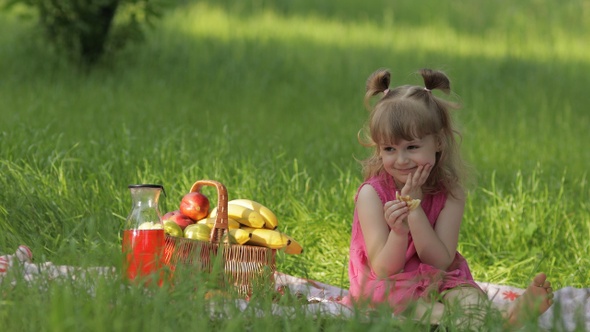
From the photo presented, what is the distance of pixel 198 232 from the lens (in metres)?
4.18

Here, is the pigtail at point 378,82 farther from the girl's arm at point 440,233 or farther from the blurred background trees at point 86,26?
the blurred background trees at point 86,26

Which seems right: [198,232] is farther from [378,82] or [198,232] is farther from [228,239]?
[378,82]

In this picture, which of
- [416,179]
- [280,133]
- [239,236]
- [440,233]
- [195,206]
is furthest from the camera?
[280,133]

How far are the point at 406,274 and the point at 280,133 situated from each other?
4.08m

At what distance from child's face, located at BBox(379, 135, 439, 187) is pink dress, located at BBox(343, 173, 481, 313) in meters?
0.15

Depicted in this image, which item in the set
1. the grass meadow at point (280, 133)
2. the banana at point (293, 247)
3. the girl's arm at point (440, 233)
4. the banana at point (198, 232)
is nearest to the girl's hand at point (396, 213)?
the girl's arm at point (440, 233)

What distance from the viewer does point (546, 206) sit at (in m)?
5.69

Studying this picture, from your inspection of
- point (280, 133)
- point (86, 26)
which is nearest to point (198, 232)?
point (280, 133)

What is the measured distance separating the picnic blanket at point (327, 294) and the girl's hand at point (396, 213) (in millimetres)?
330

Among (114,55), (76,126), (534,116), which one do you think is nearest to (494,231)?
(76,126)

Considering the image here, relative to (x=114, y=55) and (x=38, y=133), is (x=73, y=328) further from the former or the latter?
(x=114, y=55)

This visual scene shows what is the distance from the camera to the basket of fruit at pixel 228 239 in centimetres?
403

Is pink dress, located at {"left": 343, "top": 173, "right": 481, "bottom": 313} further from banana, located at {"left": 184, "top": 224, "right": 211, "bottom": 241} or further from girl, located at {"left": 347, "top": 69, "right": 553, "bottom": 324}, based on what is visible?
banana, located at {"left": 184, "top": 224, "right": 211, "bottom": 241}

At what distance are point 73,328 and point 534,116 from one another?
7536 mm
